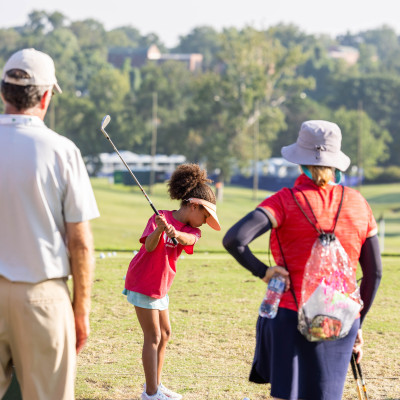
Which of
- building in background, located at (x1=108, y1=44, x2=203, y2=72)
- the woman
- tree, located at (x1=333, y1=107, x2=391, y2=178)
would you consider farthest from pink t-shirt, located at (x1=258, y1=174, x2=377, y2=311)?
building in background, located at (x1=108, y1=44, x2=203, y2=72)

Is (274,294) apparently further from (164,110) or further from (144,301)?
(164,110)

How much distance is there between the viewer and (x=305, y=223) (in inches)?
140

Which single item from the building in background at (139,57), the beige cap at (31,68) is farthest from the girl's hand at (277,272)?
the building in background at (139,57)

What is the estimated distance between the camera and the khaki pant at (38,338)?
3.24 metres

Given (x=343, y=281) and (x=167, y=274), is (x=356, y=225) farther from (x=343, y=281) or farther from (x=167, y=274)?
(x=167, y=274)

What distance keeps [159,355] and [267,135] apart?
2566 inches

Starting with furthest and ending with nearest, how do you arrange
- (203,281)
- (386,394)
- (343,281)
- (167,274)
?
1. (203,281)
2. (386,394)
3. (167,274)
4. (343,281)

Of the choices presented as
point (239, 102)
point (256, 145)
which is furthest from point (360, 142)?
point (239, 102)

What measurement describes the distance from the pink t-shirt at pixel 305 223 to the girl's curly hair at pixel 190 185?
1.56 m

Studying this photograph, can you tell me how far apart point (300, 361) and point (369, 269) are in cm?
59

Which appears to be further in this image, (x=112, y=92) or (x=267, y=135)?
(x=112, y=92)

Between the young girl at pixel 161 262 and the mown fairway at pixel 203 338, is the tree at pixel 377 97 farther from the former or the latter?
the young girl at pixel 161 262

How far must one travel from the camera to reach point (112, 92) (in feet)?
263

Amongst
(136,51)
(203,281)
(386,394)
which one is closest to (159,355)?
(386,394)
